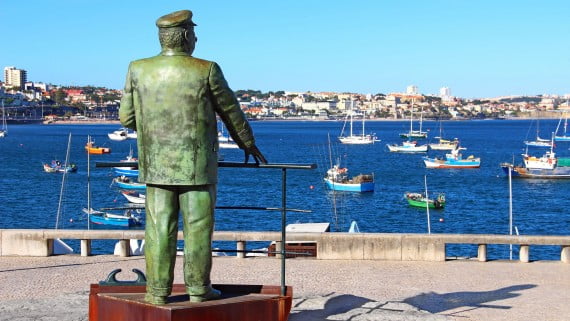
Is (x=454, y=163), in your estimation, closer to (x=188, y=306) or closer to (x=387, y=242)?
(x=387, y=242)

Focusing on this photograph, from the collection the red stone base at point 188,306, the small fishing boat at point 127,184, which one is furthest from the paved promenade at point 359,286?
the small fishing boat at point 127,184

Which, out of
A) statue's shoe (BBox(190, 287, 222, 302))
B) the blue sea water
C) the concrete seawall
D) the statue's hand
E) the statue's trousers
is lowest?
the blue sea water

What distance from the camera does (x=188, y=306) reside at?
22.2 feet

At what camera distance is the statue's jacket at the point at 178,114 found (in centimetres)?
664

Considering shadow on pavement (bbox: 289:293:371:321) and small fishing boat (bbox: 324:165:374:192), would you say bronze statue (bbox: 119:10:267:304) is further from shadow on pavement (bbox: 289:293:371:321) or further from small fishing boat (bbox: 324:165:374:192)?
small fishing boat (bbox: 324:165:374:192)

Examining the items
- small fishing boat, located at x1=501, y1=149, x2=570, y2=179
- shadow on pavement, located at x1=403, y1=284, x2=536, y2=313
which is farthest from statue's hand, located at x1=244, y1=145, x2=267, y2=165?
small fishing boat, located at x1=501, y1=149, x2=570, y2=179

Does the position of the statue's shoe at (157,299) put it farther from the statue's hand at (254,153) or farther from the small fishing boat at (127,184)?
the small fishing boat at (127,184)

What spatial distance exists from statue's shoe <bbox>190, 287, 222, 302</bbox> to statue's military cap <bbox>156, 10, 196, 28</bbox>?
216cm

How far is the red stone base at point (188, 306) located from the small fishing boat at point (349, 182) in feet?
188

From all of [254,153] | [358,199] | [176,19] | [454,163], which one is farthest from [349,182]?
[176,19]

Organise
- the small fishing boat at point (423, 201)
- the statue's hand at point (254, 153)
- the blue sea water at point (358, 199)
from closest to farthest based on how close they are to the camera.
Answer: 1. the statue's hand at point (254, 153)
2. the blue sea water at point (358, 199)
3. the small fishing boat at point (423, 201)

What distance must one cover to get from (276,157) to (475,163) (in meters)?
23.6

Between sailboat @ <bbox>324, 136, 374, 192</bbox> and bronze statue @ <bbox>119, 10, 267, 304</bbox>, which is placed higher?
bronze statue @ <bbox>119, 10, 267, 304</bbox>

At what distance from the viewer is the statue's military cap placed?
22.1ft
